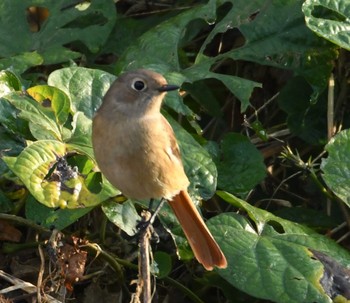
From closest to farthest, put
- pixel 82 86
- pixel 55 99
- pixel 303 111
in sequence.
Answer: pixel 55 99
pixel 82 86
pixel 303 111

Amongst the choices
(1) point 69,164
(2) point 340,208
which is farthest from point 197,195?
(2) point 340,208

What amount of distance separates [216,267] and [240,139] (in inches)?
33.8

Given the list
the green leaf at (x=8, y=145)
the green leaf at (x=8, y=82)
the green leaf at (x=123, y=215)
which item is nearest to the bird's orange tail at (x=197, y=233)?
the green leaf at (x=123, y=215)

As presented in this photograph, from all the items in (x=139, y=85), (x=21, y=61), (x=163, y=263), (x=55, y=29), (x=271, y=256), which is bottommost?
(x=163, y=263)

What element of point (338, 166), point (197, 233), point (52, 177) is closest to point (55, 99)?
point (52, 177)

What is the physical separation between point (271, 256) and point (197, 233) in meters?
0.29

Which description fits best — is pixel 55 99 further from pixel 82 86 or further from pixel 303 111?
pixel 303 111

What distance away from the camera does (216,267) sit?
4.13 m

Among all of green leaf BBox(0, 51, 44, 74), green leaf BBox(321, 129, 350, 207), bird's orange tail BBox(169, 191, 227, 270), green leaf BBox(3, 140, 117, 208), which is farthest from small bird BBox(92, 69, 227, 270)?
green leaf BBox(0, 51, 44, 74)

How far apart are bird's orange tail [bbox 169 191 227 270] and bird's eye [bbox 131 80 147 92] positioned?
1.44 ft

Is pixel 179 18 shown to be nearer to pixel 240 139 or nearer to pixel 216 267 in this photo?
pixel 240 139

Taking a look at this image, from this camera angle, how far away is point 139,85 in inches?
158

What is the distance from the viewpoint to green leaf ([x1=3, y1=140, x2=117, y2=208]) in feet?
12.7

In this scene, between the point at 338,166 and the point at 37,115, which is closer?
the point at 37,115
